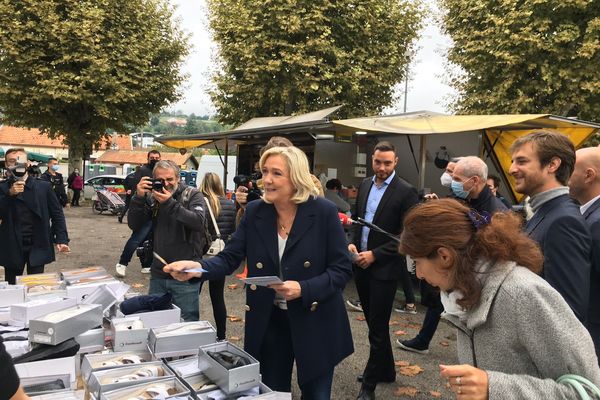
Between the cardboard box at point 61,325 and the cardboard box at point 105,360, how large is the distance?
6.7 inches

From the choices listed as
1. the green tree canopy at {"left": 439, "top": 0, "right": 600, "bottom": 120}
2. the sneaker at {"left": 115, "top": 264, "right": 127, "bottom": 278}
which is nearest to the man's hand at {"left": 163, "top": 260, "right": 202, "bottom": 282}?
the sneaker at {"left": 115, "top": 264, "right": 127, "bottom": 278}

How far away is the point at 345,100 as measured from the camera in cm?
1836

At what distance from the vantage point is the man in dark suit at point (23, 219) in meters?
4.51

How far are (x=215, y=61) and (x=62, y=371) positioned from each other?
18762 mm

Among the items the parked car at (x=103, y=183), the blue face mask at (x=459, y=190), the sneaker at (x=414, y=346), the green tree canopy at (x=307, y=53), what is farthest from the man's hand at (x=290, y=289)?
the parked car at (x=103, y=183)

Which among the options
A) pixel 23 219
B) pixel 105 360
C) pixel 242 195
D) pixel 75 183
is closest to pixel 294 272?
pixel 105 360

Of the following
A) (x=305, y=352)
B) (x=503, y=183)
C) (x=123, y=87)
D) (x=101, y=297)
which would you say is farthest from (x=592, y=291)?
(x=123, y=87)

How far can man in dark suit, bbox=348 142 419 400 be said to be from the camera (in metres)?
3.66

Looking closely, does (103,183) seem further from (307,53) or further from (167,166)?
(167,166)

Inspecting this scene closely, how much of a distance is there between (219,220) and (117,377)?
2900mm

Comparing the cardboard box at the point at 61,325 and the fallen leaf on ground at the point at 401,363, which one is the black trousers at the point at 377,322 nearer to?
the fallen leaf on ground at the point at 401,363

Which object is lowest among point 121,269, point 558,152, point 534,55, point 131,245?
point 121,269

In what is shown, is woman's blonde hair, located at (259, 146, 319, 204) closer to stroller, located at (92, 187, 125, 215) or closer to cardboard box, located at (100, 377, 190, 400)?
cardboard box, located at (100, 377, 190, 400)

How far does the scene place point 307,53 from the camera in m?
17.4
